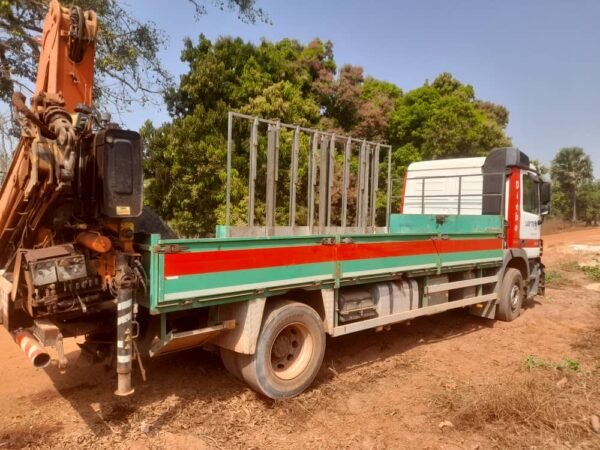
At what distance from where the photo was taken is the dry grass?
3.70m

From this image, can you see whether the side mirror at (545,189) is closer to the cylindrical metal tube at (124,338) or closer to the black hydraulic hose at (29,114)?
the cylindrical metal tube at (124,338)

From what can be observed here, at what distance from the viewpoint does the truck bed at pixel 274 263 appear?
139 inches

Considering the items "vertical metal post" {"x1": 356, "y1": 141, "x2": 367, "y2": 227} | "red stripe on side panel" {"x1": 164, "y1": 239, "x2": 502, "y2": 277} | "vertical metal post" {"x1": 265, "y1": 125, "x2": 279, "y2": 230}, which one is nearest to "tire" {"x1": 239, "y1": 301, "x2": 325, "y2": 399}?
"red stripe on side panel" {"x1": 164, "y1": 239, "x2": 502, "y2": 277}

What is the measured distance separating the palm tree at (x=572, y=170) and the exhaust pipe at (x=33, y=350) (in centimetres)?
4738

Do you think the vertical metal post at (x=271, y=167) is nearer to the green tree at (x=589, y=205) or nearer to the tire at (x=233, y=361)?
the tire at (x=233, y=361)

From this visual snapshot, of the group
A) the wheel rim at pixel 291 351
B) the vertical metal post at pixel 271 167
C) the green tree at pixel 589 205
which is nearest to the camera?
the wheel rim at pixel 291 351

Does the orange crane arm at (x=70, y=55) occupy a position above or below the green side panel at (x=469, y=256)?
above

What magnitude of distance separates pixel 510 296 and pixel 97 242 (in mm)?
6636

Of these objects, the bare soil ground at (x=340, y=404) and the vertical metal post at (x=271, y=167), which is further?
the vertical metal post at (x=271, y=167)

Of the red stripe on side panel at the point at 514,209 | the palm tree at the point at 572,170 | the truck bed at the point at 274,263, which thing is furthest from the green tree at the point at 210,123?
the palm tree at the point at 572,170

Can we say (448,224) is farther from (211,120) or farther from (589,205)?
(589,205)

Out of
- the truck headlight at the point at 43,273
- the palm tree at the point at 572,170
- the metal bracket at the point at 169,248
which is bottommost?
the truck headlight at the point at 43,273

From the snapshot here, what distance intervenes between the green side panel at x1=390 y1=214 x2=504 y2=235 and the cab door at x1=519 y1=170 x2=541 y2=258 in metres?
0.77

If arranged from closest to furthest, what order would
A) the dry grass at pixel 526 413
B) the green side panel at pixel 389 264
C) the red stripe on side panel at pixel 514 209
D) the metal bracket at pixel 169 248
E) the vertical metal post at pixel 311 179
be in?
the metal bracket at pixel 169 248 < the dry grass at pixel 526 413 < the green side panel at pixel 389 264 < the vertical metal post at pixel 311 179 < the red stripe on side panel at pixel 514 209
